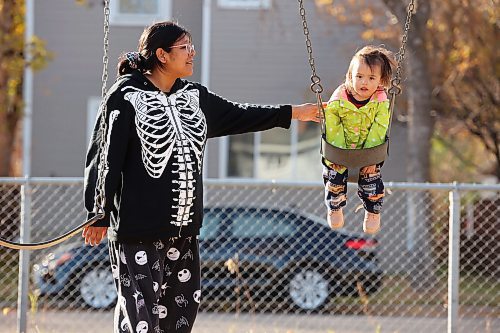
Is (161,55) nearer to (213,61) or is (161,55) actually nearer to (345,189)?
(345,189)

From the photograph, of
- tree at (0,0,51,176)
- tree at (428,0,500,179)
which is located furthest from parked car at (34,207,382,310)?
tree at (0,0,51,176)

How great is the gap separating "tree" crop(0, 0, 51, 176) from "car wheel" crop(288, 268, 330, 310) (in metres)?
7.01

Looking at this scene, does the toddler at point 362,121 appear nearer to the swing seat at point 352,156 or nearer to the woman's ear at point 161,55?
the swing seat at point 352,156

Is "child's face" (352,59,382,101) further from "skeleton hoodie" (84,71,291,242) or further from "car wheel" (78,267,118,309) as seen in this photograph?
"car wheel" (78,267,118,309)

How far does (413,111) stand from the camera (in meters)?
13.2

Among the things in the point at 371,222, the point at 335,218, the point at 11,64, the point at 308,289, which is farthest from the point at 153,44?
the point at 11,64

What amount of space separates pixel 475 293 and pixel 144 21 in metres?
7.86

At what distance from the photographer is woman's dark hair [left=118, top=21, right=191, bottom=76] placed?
4.83m

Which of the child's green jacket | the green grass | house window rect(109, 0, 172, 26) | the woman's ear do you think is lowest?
the green grass

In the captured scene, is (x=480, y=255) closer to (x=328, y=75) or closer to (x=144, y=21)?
(x=328, y=75)

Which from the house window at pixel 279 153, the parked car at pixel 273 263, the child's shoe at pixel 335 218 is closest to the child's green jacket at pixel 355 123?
the child's shoe at pixel 335 218

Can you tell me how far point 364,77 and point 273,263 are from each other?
4.89m

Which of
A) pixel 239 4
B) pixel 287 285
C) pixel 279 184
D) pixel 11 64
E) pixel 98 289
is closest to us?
pixel 279 184

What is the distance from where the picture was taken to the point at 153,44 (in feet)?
15.9
